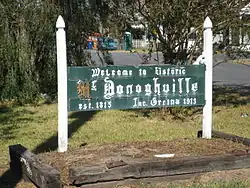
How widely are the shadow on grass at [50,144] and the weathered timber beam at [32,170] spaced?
105 mm

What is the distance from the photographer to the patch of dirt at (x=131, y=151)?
6.19m

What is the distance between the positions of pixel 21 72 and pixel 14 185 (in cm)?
739

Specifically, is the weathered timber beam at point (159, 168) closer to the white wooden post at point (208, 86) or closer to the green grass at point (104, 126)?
the white wooden post at point (208, 86)

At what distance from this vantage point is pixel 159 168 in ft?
19.1

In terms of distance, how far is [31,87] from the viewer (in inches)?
524

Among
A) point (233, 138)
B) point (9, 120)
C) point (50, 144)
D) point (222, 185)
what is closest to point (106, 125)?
point (50, 144)

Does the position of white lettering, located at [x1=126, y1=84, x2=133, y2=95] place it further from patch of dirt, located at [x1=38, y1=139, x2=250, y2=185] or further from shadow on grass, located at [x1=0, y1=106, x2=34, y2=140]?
shadow on grass, located at [x1=0, y1=106, x2=34, y2=140]

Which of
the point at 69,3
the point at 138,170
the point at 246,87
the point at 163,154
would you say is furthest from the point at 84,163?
the point at 246,87

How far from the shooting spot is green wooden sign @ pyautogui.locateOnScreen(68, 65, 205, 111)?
6.86 m

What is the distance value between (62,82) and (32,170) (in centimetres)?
140

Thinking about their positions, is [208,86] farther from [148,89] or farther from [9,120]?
[9,120]

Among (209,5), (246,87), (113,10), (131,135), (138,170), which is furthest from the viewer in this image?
(246,87)

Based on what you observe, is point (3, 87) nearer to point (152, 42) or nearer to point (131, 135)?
point (152, 42)

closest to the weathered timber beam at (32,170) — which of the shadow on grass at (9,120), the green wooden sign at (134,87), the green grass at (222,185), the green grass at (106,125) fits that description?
the green grass at (106,125)
